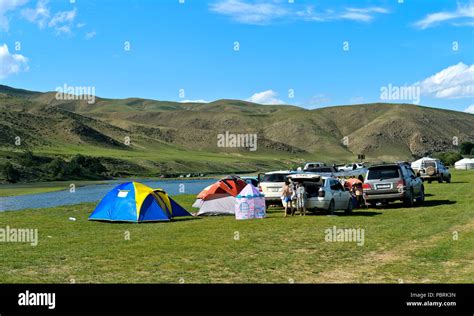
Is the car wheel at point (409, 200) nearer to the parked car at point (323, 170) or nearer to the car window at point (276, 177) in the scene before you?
the car window at point (276, 177)

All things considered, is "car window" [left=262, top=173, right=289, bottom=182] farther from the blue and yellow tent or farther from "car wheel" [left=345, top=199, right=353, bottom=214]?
the blue and yellow tent

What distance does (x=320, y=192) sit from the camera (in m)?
25.9

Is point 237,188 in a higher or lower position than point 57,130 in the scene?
lower

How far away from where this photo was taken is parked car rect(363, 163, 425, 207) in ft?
94.7

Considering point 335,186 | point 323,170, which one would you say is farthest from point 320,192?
point 323,170

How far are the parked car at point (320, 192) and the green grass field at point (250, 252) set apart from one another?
115 centimetres

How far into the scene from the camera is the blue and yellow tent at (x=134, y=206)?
987 inches

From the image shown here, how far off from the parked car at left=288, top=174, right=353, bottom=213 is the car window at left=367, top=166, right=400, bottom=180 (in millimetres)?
3471

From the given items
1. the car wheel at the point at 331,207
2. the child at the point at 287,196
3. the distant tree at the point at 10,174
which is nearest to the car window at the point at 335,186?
the car wheel at the point at 331,207

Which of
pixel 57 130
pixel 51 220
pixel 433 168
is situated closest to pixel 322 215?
pixel 51 220
